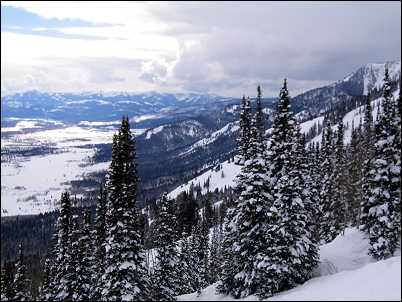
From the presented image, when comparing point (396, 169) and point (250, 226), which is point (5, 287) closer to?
point (250, 226)

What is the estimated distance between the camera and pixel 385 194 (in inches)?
1148

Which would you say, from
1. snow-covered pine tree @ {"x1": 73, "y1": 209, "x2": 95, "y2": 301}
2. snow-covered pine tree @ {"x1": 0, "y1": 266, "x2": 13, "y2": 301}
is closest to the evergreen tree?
snow-covered pine tree @ {"x1": 0, "y1": 266, "x2": 13, "y2": 301}

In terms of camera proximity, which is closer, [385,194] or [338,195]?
[385,194]

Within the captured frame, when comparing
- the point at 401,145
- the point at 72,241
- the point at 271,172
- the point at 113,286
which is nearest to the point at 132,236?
the point at 113,286

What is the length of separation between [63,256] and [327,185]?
133 ft

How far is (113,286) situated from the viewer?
84.1 feet

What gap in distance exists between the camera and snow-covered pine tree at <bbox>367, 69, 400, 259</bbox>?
28938mm

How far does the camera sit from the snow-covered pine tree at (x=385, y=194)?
28938mm

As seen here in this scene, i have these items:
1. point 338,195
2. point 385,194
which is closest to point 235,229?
point 385,194

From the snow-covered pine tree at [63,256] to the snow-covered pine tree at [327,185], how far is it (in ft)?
128

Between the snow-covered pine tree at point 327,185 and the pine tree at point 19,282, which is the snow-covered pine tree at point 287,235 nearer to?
the pine tree at point 19,282

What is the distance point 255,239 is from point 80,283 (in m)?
19.2

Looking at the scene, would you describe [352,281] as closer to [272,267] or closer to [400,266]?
[400,266]

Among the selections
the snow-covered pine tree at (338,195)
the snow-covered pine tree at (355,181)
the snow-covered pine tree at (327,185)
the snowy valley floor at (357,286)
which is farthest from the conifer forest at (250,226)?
the snow-covered pine tree at (327,185)
